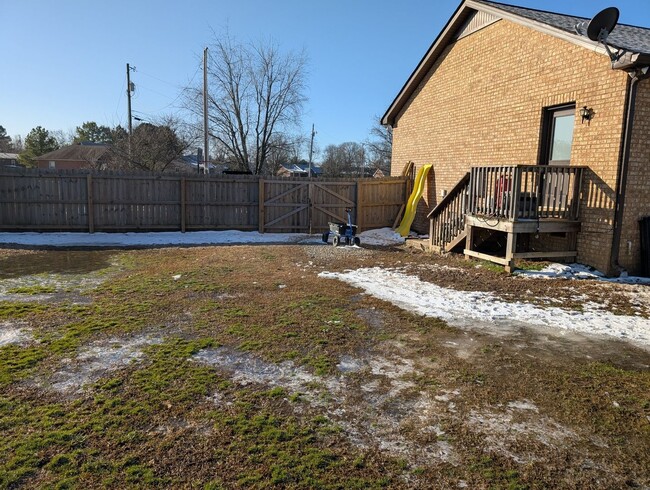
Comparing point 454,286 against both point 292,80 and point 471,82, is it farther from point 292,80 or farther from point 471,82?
point 292,80

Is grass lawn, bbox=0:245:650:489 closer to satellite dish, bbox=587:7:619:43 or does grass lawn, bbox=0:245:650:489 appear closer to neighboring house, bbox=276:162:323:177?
satellite dish, bbox=587:7:619:43

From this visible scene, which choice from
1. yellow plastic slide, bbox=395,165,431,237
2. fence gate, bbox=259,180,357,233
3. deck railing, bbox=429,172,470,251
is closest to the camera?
deck railing, bbox=429,172,470,251

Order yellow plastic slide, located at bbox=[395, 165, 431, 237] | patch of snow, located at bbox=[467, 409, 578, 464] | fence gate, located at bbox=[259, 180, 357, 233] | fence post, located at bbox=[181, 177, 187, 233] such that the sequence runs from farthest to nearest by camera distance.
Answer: fence gate, located at bbox=[259, 180, 357, 233] → yellow plastic slide, located at bbox=[395, 165, 431, 237] → fence post, located at bbox=[181, 177, 187, 233] → patch of snow, located at bbox=[467, 409, 578, 464]

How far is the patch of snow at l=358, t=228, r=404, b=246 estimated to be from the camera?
13383 mm

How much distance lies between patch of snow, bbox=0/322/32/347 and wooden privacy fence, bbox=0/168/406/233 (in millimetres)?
9549

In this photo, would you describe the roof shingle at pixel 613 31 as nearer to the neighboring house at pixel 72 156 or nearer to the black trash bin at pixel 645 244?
the black trash bin at pixel 645 244

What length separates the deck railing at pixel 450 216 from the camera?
1001 cm

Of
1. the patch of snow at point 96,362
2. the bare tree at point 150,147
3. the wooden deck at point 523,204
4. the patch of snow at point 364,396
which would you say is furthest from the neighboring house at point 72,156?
the patch of snow at point 364,396

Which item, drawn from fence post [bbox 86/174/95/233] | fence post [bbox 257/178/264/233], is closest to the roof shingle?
fence post [bbox 257/178/264/233]

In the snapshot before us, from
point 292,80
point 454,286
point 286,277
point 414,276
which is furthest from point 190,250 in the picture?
point 292,80

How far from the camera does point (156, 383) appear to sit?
374 cm

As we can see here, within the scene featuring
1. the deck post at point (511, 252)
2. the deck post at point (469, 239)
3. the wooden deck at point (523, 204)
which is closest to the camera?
the wooden deck at point (523, 204)

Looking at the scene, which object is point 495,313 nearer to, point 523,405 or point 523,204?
point 523,405

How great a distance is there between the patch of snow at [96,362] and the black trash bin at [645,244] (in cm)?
816
